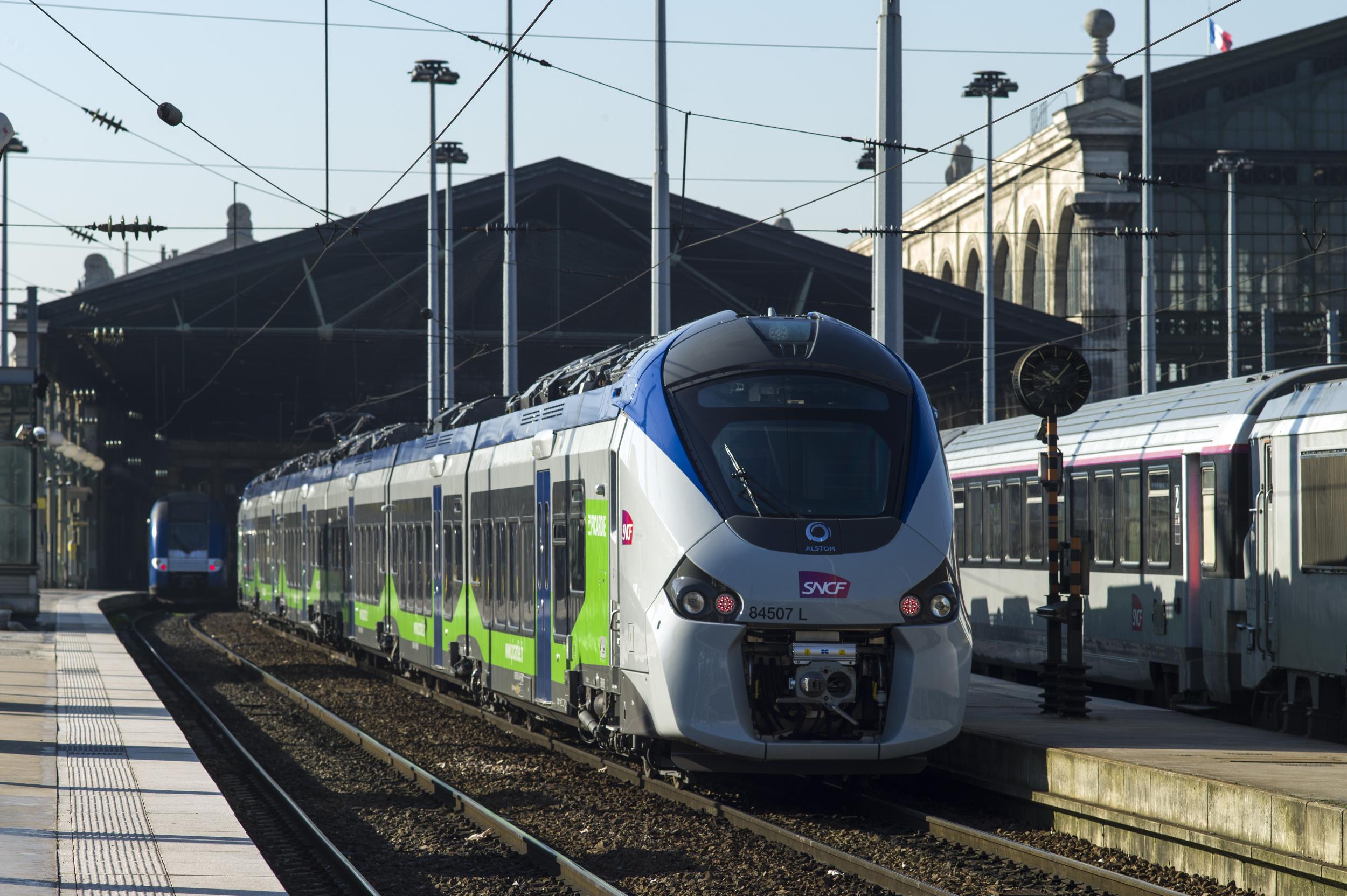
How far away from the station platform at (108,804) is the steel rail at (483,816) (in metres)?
1.79

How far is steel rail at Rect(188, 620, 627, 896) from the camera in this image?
10.4m

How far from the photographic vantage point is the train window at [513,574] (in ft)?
55.8

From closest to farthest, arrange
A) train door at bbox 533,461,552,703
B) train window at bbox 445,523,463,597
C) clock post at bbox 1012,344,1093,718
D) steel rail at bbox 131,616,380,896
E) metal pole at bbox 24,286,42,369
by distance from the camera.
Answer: steel rail at bbox 131,616,380,896, clock post at bbox 1012,344,1093,718, train door at bbox 533,461,552,703, train window at bbox 445,523,463,597, metal pole at bbox 24,286,42,369

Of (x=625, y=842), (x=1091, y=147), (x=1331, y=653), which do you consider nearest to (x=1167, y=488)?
(x=1331, y=653)

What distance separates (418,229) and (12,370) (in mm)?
16405

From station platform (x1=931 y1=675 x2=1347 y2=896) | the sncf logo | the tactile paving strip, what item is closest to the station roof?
the tactile paving strip

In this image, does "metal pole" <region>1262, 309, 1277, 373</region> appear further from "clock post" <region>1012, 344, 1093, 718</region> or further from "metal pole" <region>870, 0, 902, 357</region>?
"clock post" <region>1012, 344, 1093, 718</region>

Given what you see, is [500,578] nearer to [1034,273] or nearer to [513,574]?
[513,574]

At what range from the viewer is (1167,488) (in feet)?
55.6

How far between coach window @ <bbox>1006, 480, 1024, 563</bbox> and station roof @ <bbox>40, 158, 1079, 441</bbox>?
24.4 m

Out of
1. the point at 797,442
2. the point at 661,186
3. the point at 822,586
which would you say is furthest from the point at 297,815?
the point at 661,186

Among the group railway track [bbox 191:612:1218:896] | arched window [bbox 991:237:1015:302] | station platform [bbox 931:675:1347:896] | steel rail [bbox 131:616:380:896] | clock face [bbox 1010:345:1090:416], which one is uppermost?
arched window [bbox 991:237:1015:302]

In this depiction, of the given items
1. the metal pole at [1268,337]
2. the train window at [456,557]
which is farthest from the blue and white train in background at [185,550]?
the train window at [456,557]

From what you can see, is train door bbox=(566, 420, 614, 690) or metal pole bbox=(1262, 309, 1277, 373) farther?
metal pole bbox=(1262, 309, 1277, 373)
